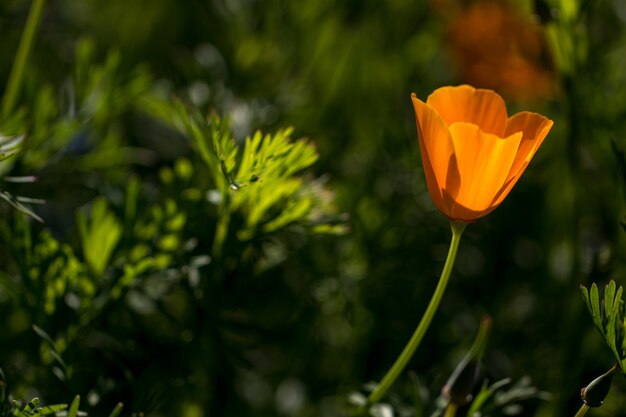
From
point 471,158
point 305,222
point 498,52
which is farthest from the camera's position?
point 498,52

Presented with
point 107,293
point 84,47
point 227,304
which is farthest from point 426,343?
point 84,47

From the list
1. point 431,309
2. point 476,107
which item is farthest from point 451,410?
point 476,107

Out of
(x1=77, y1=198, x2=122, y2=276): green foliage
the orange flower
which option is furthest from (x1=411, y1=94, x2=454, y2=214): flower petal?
(x1=77, y1=198, x2=122, y2=276): green foliage

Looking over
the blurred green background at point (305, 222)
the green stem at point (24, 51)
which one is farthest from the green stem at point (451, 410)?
the green stem at point (24, 51)

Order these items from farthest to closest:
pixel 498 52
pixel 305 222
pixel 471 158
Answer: pixel 498 52
pixel 305 222
pixel 471 158

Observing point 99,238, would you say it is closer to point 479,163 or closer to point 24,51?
point 24,51

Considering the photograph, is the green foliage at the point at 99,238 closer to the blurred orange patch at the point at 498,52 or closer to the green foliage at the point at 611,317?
the green foliage at the point at 611,317

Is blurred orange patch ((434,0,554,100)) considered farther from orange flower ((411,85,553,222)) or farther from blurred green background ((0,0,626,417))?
orange flower ((411,85,553,222))

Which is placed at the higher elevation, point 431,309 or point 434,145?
point 434,145

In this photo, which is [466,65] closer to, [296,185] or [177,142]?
[177,142]
